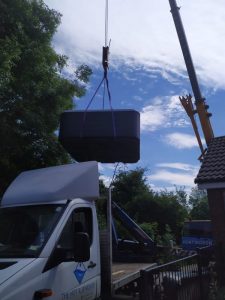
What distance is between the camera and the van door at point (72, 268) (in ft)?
16.2

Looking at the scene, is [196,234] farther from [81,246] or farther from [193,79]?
[81,246]

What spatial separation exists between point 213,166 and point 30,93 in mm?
5721

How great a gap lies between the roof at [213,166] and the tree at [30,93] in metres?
4.03

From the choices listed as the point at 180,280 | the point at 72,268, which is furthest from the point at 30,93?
the point at 72,268

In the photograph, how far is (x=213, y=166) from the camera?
1331 cm

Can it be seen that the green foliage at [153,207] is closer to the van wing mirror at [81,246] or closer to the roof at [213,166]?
the roof at [213,166]

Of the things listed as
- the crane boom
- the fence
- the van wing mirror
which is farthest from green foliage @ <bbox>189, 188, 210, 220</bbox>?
the van wing mirror

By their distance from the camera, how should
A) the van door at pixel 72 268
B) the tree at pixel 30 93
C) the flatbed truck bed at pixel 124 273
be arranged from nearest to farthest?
the van door at pixel 72 268, the flatbed truck bed at pixel 124 273, the tree at pixel 30 93

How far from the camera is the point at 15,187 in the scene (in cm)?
625

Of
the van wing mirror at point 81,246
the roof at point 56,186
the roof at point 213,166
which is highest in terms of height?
the roof at point 213,166

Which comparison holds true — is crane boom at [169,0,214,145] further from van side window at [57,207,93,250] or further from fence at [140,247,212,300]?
van side window at [57,207,93,250]

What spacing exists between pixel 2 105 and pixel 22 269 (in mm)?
6478

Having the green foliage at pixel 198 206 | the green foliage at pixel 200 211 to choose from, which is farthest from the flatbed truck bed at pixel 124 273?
the green foliage at pixel 200 211

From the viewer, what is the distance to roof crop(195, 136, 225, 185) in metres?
12.7
